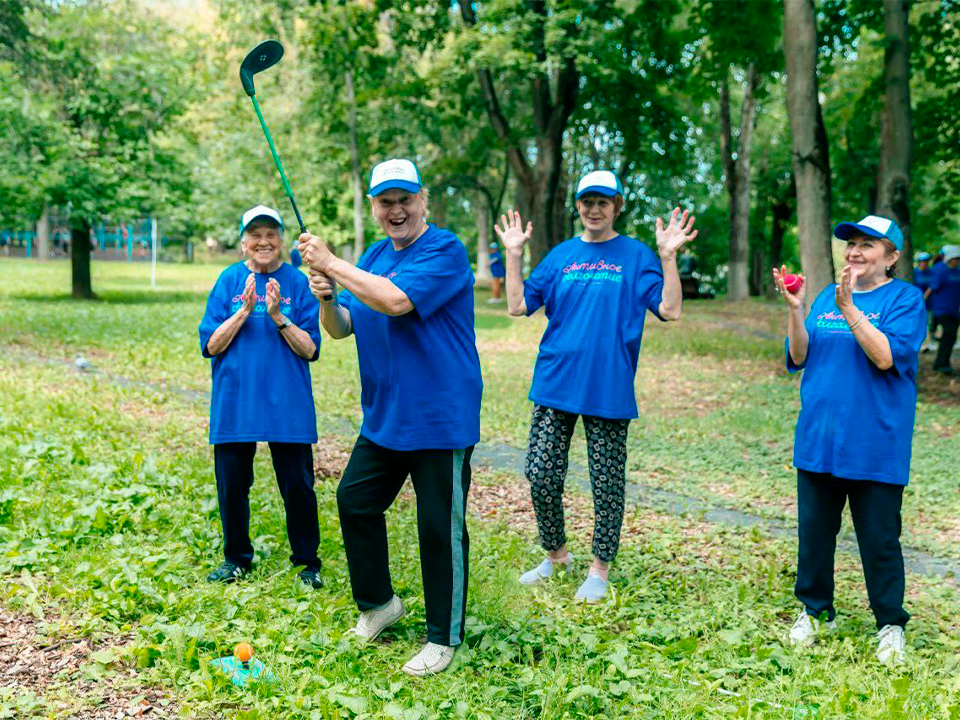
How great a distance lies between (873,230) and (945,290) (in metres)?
13.3

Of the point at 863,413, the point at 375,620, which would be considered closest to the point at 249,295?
the point at 375,620

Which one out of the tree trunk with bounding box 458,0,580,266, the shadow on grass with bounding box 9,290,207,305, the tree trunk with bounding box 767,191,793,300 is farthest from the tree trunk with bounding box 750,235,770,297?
the shadow on grass with bounding box 9,290,207,305

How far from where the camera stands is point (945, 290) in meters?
16.0

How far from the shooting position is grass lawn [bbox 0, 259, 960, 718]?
12.1ft

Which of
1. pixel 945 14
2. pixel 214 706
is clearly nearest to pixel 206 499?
pixel 214 706

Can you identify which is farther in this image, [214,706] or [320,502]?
[320,502]

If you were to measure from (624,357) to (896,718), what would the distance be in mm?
2101

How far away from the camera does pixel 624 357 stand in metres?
4.91

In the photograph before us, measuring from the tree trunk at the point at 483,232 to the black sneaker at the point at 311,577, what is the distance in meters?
33.3

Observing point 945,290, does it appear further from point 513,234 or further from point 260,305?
point 260,305

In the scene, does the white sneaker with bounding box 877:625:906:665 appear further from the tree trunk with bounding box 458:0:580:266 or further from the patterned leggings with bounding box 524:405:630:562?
the tree trunk with bounding box 458:0:580:266

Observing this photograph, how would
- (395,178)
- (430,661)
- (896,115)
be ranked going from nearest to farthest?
(395,178) → (430,661) → (896,115)

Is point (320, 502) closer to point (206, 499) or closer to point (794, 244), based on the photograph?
point (206, 499)

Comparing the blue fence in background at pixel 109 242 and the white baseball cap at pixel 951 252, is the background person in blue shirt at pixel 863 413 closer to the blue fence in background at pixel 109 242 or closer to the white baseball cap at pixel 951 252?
the white baseball cap at pixel 951 252
